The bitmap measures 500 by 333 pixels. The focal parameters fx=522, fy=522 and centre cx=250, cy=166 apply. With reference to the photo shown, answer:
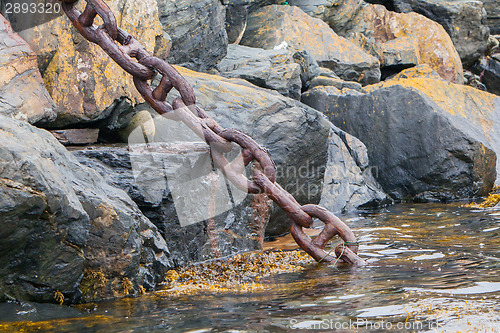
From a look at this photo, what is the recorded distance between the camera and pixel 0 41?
3.60m

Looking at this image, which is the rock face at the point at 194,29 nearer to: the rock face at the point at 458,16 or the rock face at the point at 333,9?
the rock face at the point at 333,9

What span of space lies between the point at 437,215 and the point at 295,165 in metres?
1.78

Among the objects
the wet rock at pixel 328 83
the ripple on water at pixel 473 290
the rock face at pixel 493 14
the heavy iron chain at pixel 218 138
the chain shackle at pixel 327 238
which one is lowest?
the ripple on water at pixel 473 290

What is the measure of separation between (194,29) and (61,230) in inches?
165

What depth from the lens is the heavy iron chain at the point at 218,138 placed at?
10.4 feet

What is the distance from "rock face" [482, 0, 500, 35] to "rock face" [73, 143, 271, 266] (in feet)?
48.7

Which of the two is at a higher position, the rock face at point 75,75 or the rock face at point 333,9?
the rock face at point 333,9

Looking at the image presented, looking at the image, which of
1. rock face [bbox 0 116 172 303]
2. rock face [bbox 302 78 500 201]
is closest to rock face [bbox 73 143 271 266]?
rock face [bbox 0 116 172 303]

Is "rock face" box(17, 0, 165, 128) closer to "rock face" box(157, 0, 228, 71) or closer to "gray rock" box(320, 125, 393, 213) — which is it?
"rock face" box(157, 0, 228, 71)

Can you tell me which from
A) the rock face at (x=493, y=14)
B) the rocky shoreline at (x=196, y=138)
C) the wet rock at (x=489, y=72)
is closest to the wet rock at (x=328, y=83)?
the rocky shoreline at (x=196, y=138)

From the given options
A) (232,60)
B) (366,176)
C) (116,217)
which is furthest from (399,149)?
(116,217)

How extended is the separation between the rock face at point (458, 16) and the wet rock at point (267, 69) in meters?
6.92

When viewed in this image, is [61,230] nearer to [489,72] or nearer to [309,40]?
[309,40]

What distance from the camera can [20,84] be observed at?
11.7ft
